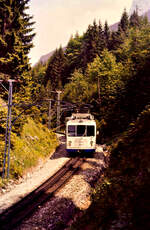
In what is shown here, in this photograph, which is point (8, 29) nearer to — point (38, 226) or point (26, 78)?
point (26, 78)

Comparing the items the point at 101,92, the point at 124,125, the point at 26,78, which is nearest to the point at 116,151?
the point at 26,78

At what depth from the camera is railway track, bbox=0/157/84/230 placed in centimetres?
936

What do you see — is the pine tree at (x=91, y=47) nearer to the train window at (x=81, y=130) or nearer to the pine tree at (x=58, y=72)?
the pine tree at (x=58, y=72)

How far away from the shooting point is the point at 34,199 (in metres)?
11.7

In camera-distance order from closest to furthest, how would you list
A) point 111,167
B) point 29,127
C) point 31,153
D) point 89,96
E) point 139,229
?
point 139,229 < point 111,167 < point 31,153 < point 29,127 < point 89,96

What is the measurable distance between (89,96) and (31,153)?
25.8 metres

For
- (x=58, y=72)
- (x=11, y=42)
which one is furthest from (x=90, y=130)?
(x=58, y=72)

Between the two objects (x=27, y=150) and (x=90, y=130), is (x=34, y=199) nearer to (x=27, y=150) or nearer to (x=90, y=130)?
(x=27, y=150)

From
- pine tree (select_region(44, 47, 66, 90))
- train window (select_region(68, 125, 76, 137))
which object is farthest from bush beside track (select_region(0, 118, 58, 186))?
pine tree (select_region(44, 47, 66, 90))

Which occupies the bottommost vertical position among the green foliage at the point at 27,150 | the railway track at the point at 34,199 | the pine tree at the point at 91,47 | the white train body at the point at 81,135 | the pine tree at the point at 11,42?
the railway track at the point at 34,199

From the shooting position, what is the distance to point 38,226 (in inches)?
348

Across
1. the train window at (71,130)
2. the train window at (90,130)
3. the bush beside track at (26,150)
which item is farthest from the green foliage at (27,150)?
the train window at (90,130)

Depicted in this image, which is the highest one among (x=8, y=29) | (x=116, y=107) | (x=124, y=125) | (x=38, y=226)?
(x=8, y=29)

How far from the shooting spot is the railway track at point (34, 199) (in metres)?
9.36
